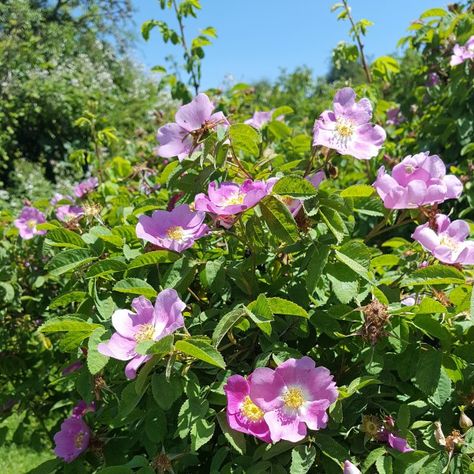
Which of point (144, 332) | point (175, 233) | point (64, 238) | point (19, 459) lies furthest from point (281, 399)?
point (19, 459)

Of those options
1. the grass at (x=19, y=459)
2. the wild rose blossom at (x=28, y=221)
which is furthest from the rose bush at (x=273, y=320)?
the grass at (x=19, y=459)

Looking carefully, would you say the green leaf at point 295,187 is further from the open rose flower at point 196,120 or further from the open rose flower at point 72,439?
the open rose flower at point 72,439

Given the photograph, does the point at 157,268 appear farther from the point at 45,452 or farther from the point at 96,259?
the point at 45,452

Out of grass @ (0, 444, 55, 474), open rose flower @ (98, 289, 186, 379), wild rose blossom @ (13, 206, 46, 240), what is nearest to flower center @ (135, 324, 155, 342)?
open rose flower @ (98, 289, 186, 379)

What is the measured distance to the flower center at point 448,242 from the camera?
1.17m

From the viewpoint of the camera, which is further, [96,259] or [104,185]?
[104,185]

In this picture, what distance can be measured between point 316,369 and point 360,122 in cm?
53

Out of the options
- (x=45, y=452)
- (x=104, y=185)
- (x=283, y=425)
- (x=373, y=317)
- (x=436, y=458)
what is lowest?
(x=45, y=452)

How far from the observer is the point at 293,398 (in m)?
1.03

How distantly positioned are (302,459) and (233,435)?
0.40 ft

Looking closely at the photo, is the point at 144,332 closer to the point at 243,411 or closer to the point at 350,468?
the point at 243,411

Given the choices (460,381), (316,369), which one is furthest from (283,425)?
(460,381)

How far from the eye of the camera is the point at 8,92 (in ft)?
26.7

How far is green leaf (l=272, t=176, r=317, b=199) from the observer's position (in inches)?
41.3
